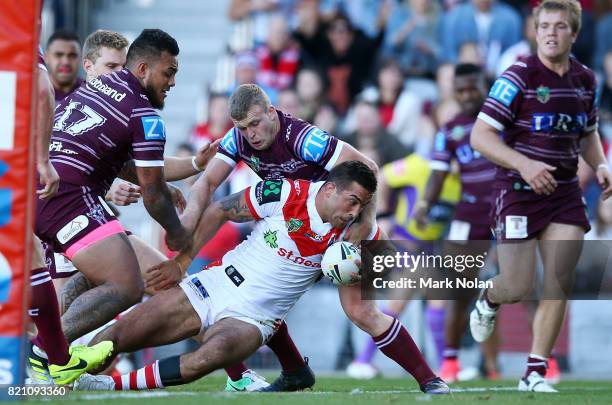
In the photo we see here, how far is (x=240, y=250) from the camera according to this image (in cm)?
800

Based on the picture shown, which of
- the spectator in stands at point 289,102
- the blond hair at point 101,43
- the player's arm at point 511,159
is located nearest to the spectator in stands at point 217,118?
the spectator in stands at point 289,102

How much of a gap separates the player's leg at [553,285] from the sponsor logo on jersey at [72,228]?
10.7ft

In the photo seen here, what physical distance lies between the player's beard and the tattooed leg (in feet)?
4.86

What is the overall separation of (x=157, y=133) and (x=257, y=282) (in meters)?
1.15

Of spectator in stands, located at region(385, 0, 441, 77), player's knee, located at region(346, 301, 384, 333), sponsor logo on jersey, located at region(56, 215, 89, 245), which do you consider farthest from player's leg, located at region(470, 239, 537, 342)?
spectator in stands, located at region(385, 0, 441, 77)

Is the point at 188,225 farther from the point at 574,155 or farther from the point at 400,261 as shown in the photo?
the point at 400,261

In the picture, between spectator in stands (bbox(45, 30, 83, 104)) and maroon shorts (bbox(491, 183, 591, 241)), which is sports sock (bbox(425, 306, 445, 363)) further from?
spectator in stands (bbox(45, 30, 83, 104))

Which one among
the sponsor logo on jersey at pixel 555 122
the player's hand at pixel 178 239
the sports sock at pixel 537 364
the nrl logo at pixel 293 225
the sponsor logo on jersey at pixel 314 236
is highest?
the sponsor logo on jersey at pixel 555 122

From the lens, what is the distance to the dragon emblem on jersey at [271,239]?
25.6 feet

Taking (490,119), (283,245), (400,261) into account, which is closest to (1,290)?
(283,245)

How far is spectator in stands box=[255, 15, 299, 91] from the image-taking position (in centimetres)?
1603

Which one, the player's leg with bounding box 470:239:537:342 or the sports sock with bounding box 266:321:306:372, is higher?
the player's leg with bounding box 470:239:537:342

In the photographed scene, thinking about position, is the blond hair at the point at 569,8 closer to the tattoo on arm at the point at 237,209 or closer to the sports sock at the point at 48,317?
the tattoo on arm at the point at 237,209

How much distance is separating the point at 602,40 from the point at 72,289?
9.55 m
